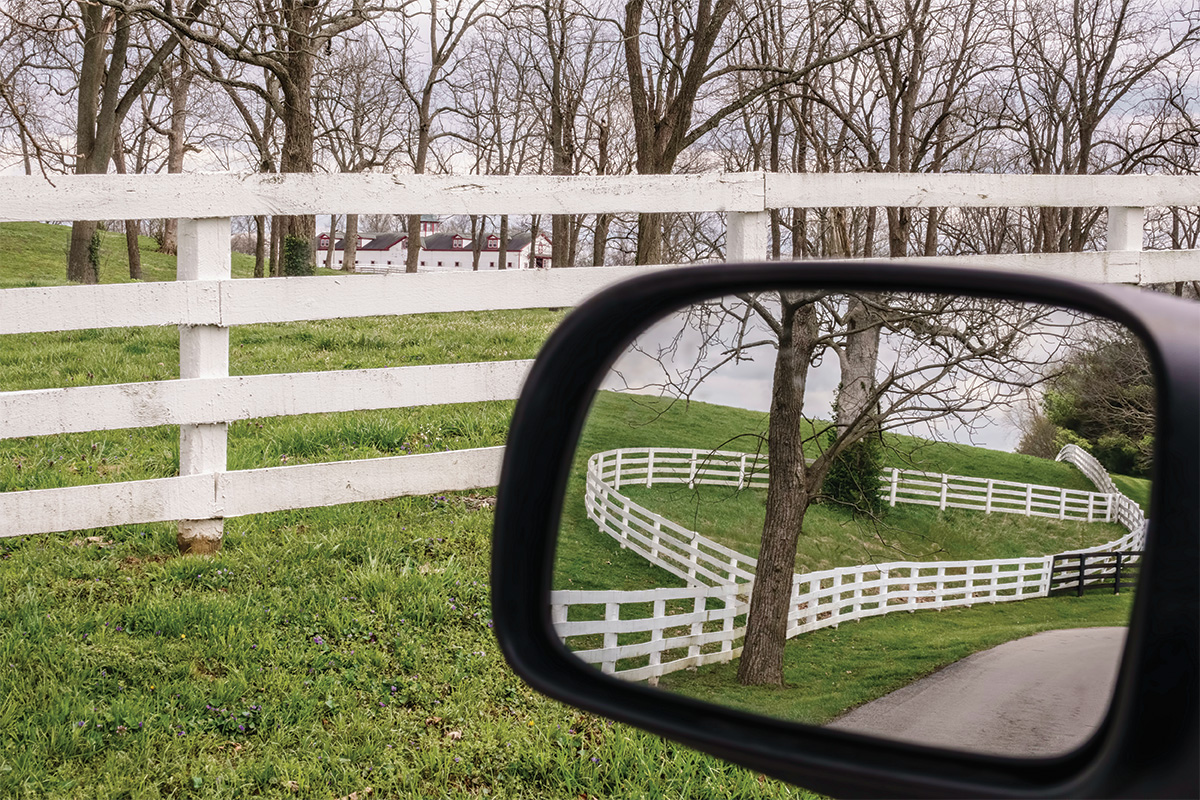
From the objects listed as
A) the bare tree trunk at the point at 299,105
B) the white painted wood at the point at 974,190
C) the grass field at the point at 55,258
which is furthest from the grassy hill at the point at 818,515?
the grass field at the point at 55,258

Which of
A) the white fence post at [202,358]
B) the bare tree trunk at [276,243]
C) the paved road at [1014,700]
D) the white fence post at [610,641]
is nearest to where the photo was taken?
the paved road at [1014,700]

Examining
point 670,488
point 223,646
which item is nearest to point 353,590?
point 223,646

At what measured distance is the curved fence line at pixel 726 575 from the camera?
3.74ft

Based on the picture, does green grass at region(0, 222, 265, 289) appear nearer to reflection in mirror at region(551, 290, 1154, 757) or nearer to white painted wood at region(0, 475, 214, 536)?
white painted wood at region(0, 475, 214, 536)

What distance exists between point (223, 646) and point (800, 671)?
3.11m

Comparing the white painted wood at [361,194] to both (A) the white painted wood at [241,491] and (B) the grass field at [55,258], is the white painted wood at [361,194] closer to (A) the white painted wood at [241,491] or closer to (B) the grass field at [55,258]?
(A) the white painted wood at [241,491]

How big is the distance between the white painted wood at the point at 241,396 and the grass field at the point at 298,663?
63cm

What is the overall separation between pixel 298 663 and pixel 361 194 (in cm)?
249

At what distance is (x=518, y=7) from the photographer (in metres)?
18.6

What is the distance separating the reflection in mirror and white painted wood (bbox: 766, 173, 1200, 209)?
3971 mm

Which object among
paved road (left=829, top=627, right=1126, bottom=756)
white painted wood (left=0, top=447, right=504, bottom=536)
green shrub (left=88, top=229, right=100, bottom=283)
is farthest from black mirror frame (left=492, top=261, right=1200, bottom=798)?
green shrub (left=88, top=229, right=100, bottom=283)

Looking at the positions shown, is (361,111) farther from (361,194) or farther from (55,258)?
(361,194)

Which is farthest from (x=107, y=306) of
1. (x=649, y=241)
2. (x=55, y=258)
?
(x=55, y=258)

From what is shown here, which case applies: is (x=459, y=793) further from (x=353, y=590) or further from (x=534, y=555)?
(x=534, y=555)
